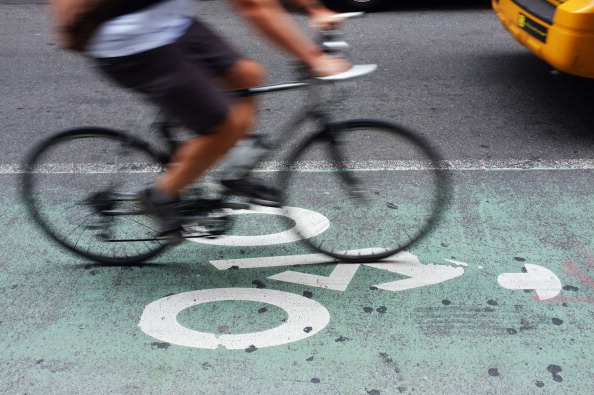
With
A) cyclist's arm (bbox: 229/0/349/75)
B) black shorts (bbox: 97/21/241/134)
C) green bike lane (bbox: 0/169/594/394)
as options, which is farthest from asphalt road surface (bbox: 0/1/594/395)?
black shorts (bbox: 97/21/241/134)

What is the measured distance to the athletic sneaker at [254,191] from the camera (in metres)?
3.10

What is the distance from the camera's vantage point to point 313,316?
3.05 metres

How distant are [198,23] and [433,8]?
6.06 meters

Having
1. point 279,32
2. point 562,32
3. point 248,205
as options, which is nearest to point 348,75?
point 279,32

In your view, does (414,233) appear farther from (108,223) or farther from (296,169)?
(108,223)

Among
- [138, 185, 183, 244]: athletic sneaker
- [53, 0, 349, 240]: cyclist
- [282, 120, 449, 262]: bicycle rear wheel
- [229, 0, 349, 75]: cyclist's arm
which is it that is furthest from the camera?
[282, 120, 449, 262]: bicycle rear wheel

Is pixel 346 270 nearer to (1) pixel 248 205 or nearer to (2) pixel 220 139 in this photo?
(1) pixel 248 205

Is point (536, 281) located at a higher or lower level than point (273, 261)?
higher

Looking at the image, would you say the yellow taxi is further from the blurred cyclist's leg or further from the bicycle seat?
the blurred cyclist's leg

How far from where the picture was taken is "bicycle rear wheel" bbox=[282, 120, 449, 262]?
3.19 meters

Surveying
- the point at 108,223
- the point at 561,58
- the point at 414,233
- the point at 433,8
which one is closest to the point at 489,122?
the point at 561,58

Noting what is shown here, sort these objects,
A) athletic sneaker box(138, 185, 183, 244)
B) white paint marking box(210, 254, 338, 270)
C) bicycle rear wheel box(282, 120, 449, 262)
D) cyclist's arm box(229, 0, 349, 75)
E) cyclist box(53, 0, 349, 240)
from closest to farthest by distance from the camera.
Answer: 1. cyclist box(53, 0, 349, 240)
2. cyclist's arm box(229, 0, 349, 75)
3. athletic sneaker box(138, 185, 183, 244)
4. bicycle rear wheel box(282, 120, 449, 262)
5. white paint marking box(210, 254, 338, 270)

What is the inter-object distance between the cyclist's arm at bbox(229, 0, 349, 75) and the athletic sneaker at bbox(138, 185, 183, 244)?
0.87m

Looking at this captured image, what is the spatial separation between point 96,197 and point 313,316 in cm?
120
